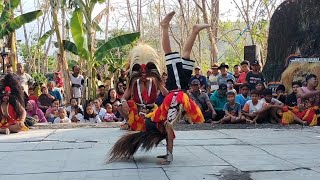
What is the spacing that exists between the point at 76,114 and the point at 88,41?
10.3 feet

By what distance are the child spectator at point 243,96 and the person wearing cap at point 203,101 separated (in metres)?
0.59

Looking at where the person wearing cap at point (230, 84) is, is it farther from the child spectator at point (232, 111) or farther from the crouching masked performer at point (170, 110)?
the crouching masked performer at point (170, 110)

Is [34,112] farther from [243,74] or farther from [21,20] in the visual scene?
[243,74]

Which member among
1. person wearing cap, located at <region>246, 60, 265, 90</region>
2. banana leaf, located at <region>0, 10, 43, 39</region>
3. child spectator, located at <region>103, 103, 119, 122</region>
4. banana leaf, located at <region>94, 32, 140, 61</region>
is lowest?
child spectator, located at <region>103, 103, 119, 122</region>

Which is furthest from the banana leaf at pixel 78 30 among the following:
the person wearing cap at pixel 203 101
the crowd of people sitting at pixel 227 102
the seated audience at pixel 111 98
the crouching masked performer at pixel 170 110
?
the crouching masked performer at pixel 170 110

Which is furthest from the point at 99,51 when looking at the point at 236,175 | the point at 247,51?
the point at 236,175

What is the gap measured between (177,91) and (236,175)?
1.19 meters

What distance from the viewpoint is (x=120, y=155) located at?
5223mm

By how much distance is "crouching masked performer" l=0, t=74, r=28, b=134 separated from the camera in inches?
324

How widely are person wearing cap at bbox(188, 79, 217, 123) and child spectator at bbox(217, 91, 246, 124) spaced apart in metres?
0.34

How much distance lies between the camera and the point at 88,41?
1308cm

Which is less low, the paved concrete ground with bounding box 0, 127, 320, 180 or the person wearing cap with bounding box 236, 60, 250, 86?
the person wearing cap with bounding box 236, 60, 250, 86

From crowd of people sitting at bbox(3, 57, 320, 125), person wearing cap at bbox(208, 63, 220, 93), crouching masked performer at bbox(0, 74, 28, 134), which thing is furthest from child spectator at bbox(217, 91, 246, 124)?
crouching masked performer at bbox(0, 74, 28, 134)

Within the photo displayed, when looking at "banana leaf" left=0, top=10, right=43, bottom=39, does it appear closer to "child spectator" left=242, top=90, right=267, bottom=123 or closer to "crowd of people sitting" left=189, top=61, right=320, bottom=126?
"crowd of people sitting" left=189, top=61, right=320, bottom=126
